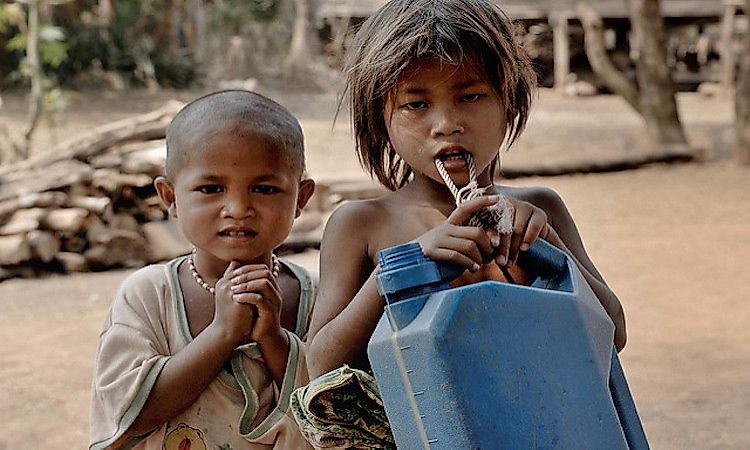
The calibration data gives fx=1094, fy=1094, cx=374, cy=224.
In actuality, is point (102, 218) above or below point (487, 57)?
below

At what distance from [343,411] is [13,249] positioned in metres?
5.93

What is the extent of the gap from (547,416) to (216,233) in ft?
2.29

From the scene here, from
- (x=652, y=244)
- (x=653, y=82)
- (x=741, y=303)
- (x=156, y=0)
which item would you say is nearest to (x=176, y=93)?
(x=156, y=0)

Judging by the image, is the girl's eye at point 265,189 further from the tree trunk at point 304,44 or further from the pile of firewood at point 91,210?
the tree trunk at point 304,44

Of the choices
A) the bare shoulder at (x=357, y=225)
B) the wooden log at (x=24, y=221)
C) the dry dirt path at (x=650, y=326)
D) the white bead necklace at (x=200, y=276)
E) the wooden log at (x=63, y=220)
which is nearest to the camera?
the bare shoulder at (x=357, y=225)

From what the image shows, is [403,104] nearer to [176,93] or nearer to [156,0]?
[176,93]

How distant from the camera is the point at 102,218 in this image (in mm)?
7496

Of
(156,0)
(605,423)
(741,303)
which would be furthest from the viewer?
(156,0)

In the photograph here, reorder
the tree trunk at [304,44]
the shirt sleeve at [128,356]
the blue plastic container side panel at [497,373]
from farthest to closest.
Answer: the tree trunk at [304,44], the shirt sleeve at [128,356], the blue plastic container side panel at [497,373]

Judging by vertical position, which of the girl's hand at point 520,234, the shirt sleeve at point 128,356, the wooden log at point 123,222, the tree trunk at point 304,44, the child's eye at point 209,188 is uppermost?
the girl's hand at point 520,234

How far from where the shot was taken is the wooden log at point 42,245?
707cm

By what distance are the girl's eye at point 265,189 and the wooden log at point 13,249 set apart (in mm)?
5611

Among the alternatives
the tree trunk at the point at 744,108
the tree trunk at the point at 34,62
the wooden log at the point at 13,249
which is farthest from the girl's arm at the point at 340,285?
the tree trunk at the point at 744,108

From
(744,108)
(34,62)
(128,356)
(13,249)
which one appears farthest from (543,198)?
(744,108)
